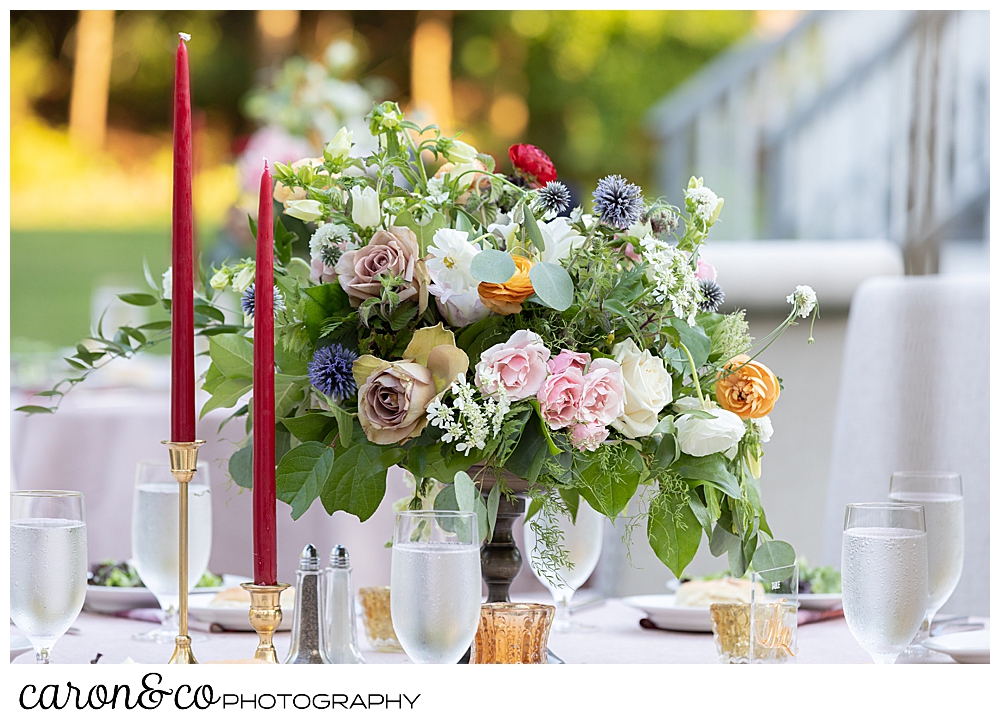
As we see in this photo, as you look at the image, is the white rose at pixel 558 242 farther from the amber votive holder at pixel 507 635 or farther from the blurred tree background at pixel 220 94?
the blurred tree background at pixel 220 94

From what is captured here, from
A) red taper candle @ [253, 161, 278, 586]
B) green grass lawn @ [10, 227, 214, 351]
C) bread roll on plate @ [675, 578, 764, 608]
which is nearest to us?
red taper candle @ [253, 161, 278, 586]

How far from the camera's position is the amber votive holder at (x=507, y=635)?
0.74 m

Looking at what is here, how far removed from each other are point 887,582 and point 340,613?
1.26 ft

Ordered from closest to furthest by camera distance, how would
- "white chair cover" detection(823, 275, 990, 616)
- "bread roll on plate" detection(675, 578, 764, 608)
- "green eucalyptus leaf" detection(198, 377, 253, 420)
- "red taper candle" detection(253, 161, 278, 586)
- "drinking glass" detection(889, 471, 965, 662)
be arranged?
"red taper candle" detection(253, 161, 278, 586) < "green eucalyptus leaf" detection(198, 377, 253, 420) < "drinking glass" detection(889, 471, 965, 662) < "bread roll on plate" detection(675, 578, 764, 608) < "white chair cover" detection(823, 275, 990, 616)

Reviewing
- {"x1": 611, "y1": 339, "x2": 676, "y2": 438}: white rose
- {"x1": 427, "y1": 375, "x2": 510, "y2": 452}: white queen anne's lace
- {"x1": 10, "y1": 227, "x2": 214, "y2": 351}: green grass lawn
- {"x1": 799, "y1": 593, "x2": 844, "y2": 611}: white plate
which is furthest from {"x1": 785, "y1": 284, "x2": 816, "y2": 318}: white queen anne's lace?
{"x1": 10, "y1": 227, "x2": 214, "y2": 351}: green grass lawn

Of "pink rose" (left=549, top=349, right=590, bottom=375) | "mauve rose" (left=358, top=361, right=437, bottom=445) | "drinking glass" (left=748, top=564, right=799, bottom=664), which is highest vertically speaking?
"pink rose" (left=549, top=349, right=590, bottom=375)

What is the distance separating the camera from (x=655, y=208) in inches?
28.7

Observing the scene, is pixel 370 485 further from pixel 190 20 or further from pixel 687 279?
pixel 190 20

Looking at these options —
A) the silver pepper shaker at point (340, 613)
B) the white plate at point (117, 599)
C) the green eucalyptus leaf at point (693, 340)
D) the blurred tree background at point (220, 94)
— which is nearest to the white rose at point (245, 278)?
the silver pepper shaker at point (340, 613)

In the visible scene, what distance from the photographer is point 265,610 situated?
0.60 meters

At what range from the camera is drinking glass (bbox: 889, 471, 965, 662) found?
897 millimetres

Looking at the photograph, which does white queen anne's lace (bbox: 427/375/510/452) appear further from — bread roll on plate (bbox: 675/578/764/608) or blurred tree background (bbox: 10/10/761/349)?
blurred tree background (bbox: 10/10/761/349)

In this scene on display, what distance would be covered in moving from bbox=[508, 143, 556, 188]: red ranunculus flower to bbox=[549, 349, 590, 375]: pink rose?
0.49 feet
